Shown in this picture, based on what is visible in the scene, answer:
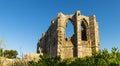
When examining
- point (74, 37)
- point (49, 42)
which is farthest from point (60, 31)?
point (49, 42)

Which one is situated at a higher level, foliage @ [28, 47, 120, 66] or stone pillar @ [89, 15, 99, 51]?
stone pillar @ [89, 15, 99, 51]

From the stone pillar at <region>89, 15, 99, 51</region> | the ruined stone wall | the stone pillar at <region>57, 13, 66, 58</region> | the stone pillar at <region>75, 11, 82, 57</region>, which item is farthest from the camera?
the ruined stone wall

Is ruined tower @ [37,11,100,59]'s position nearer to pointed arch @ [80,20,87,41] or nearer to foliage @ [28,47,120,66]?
pointed arch @ [80,20,87,41]

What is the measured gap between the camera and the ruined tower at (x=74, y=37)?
7062 cm

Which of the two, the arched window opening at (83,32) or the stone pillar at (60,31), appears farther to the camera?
the arched window opening at (83,32)

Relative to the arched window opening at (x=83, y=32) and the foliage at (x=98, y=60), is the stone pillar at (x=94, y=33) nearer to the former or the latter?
the arched window opening at (x=83, y=32)

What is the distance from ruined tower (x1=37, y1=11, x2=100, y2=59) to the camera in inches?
2781

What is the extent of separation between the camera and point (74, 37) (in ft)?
238

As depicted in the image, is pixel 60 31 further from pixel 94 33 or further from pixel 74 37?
pixel 94 33

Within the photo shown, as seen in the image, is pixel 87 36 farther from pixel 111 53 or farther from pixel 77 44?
pixel 111 53

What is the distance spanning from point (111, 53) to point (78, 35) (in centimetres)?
5027

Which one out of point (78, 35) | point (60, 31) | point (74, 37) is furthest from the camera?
point (74, 37)

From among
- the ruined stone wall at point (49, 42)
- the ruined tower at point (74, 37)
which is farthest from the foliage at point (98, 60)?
→ the ruined stone wall at point (49, 42)

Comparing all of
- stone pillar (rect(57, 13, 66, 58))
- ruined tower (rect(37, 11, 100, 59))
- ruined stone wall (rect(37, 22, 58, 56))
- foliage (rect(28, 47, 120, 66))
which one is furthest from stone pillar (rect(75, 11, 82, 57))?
foliage (rect(28, 47, 120, 66))
